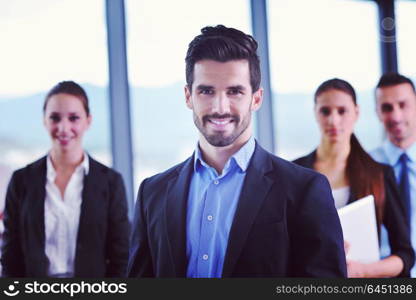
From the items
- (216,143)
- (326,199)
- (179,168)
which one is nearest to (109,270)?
(179,168)

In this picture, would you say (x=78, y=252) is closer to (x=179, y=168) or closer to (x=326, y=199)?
(x=179, y=168)

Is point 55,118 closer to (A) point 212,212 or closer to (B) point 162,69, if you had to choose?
(B) point 162,69

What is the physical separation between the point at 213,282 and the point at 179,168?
0.32 m

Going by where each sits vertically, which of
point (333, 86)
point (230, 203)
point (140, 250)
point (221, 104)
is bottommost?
point (140, 250)

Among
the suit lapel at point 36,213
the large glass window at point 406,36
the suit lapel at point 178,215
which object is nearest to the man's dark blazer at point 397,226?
the large glass window at point 406,36

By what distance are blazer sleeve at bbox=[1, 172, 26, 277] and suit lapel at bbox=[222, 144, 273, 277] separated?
0.74 m

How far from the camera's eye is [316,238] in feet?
4.97

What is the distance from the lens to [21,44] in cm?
200

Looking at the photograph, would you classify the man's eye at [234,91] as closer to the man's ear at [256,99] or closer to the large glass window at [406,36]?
the man's ear at [256,99]

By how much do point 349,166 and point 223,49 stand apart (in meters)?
0.72


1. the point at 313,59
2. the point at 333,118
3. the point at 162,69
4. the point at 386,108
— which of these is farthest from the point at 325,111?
the point at 162,69

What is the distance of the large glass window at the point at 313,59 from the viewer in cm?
200

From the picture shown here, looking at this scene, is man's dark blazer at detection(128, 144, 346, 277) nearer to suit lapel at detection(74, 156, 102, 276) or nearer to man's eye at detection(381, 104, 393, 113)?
suit lapel at detection(74, 156, 102, 276)

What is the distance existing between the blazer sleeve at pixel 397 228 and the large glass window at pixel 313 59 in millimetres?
189
